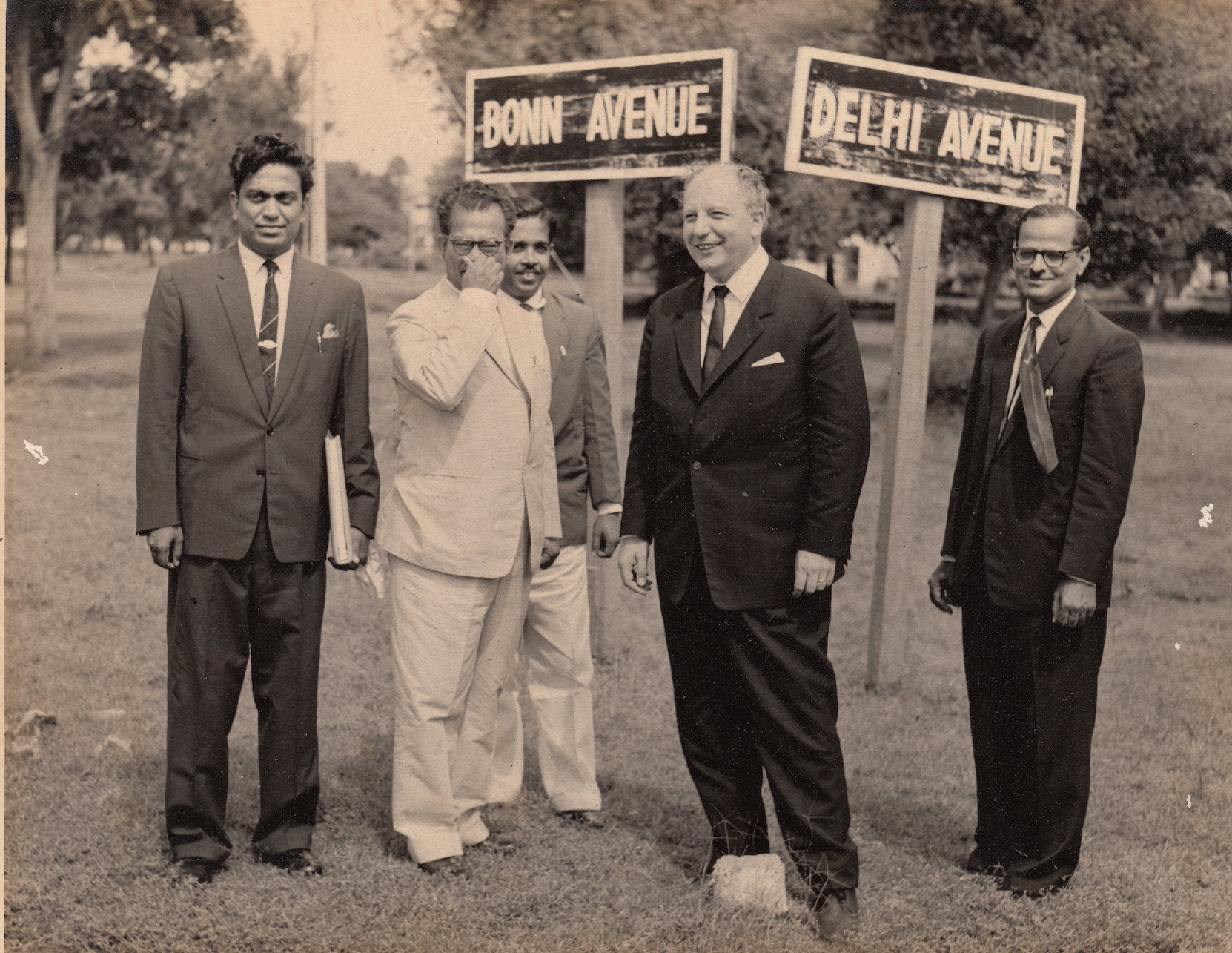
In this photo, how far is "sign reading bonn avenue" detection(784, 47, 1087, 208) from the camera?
5031mm

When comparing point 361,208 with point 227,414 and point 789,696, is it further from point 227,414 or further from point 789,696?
point 789,696

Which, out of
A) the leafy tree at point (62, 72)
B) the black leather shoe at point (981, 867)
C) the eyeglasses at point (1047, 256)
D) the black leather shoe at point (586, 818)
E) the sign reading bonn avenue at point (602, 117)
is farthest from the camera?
the leafy tree at point (62, 72)

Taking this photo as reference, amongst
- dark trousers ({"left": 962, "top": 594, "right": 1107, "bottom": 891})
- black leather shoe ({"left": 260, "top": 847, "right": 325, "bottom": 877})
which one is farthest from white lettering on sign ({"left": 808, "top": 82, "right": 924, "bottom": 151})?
black leather shoe ({"left": 260, "top": 847, "right": 325, "bottom": 877})

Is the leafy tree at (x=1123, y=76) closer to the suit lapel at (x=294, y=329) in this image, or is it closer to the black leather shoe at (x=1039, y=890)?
the black leather shoe at (x=1039, y=890)

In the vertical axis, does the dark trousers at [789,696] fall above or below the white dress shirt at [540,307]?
below

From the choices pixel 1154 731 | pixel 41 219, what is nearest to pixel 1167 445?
pixel 1154 731

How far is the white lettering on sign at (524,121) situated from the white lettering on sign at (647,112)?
159mm

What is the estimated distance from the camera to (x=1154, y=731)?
17.4 feet

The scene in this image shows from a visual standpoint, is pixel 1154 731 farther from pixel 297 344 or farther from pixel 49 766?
pixel 49 766

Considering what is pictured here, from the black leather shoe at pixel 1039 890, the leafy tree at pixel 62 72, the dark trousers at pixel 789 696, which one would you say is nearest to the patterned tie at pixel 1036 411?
the dark trousers at pixel 789 696

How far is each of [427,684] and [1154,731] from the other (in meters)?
3.45

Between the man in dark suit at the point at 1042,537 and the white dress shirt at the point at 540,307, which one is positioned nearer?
the man in dark suit at the point at 1042,537

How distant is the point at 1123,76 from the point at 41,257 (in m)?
12.2

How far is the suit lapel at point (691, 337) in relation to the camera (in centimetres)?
345
